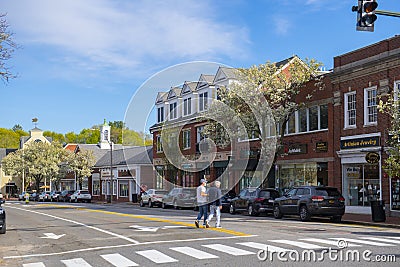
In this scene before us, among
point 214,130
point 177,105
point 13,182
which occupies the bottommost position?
point 13,182

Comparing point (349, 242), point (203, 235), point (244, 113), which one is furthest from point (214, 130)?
point (349, 242)

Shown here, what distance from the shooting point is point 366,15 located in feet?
44.3

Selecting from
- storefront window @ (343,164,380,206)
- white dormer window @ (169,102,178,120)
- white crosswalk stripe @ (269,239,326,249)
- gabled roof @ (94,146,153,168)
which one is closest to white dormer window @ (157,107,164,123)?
white dormer window @ (169,102,178,120)

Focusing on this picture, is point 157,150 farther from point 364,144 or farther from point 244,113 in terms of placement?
point 364,144

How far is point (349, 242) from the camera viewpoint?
49.4 ft

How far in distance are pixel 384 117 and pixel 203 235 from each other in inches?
600

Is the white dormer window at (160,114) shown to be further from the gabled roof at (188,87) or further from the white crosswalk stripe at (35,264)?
the white crosswalk stripe at (35,264)

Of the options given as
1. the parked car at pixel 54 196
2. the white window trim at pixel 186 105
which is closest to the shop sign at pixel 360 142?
the white window trim at pixel 186 105

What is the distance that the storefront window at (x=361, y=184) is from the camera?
29.9 metres

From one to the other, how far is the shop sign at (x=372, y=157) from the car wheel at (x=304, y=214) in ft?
17.8

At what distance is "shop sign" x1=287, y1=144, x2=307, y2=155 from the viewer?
1421 inches

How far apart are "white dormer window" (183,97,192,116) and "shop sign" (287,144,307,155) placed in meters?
17.6

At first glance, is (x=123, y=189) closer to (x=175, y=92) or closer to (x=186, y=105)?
(x=175, y=92)

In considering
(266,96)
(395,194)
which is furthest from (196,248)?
(266,96)
